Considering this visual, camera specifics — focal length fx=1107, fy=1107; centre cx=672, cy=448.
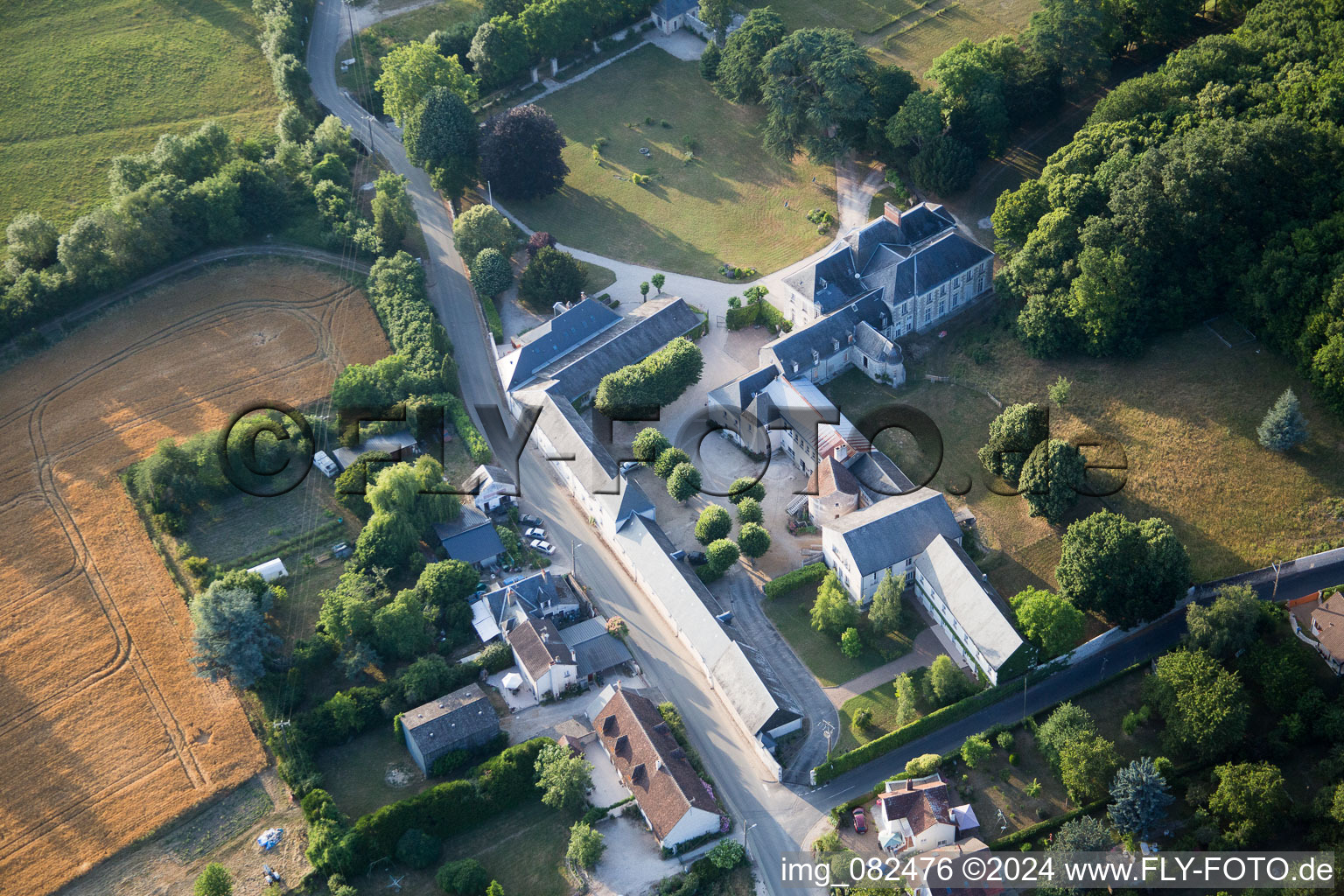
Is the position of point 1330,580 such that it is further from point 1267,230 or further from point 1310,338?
point 1267,230

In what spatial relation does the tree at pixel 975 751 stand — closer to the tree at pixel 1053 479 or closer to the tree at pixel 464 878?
the tree at pixel 1053 479

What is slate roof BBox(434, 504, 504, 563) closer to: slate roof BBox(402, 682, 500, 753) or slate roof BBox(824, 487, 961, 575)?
slate roof BBox(402, 682, 500, 753)

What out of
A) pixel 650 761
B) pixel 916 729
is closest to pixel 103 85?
pixel 650 761

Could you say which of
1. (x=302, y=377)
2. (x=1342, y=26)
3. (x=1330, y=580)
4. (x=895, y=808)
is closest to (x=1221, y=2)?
(x=1342, y=26)

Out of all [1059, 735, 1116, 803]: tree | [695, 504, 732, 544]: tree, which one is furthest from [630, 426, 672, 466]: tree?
[1059, 735, 1116, 803]: tree

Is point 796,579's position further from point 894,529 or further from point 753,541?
point 894,529

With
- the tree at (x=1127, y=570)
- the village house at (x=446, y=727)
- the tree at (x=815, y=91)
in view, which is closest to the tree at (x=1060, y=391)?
the tree at (x=1127, y=570)
